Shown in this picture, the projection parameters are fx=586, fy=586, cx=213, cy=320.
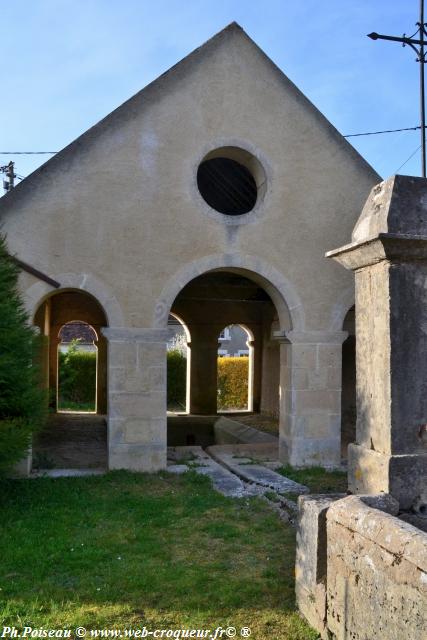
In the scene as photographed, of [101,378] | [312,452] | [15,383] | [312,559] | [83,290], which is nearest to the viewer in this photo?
[312,559]

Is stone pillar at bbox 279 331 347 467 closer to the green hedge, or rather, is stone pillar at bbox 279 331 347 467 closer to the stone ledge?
the stone ledge

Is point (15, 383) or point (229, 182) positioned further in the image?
point (229, 182)

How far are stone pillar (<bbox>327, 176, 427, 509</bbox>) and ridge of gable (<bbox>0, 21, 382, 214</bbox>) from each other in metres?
4.86

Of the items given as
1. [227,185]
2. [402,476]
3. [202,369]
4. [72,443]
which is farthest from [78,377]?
[402,476]

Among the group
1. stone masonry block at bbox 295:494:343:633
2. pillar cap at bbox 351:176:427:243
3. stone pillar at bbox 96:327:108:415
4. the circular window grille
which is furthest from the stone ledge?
stone pillar at bbox 96:327:108:415

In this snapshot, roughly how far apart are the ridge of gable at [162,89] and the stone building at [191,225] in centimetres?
2

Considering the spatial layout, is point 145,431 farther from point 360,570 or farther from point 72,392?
point 72,392

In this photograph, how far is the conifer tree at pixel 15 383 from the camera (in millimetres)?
6168

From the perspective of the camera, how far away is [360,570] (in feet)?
10.3

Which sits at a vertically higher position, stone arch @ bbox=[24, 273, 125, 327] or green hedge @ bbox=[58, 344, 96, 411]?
stone arch @ bbox=[24, 273, 125, 327]

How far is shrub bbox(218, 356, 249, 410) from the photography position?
72.5 ft

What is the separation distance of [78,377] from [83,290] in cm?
1342

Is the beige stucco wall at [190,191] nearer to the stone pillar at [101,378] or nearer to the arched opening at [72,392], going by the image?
the arched opening at [72,392]

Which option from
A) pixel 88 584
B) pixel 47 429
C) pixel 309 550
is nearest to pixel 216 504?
pixel 88 584
